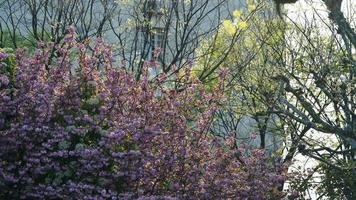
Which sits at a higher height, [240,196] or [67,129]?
[67,129]

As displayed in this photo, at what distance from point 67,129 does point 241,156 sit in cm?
260

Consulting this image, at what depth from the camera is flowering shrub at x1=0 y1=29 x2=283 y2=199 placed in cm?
700

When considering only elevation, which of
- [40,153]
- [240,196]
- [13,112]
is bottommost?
[240,196]

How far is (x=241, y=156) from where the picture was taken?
8.51m

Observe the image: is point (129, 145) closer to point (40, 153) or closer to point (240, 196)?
point (40, 153)

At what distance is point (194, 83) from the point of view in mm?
7758

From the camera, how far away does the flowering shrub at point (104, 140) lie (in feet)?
23.0

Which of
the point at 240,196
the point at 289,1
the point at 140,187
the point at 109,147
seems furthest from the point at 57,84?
the point at 289,1

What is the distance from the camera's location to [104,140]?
23.1 feet

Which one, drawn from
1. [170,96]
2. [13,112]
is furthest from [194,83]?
[13,112]

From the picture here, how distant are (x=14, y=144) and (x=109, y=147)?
1104 mm

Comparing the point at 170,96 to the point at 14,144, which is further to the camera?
the point at 170,96

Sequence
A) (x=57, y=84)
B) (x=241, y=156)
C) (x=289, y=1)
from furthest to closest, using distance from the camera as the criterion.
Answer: (x=241, y=156), (x=57, y=84), (x=289, y=1)

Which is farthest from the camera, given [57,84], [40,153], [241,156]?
[241,156]
